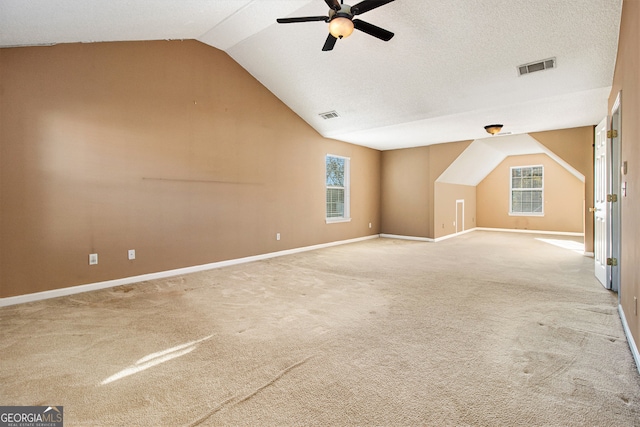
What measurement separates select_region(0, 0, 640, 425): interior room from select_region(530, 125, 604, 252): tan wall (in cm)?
3

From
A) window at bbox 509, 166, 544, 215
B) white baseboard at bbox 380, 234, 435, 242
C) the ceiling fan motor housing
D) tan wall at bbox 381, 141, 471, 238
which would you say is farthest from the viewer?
window at bbox 509, 166, 544, 215

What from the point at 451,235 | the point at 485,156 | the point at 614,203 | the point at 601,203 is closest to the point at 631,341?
the point at 614,203

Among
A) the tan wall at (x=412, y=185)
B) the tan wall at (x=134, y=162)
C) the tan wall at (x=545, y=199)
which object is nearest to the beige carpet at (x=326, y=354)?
the tan wall at (x=134, y=162)

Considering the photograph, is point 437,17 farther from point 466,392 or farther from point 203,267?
point 203,267

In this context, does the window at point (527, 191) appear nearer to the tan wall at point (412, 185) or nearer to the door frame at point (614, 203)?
the tan wall at point (412, 185)

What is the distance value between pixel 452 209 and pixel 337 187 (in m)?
3.51

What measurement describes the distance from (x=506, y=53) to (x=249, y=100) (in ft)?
12.3

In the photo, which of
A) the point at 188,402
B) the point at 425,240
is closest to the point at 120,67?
the point at 188,402

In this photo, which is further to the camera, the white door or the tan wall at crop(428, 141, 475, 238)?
the tan wall at crop(428, 141, 475, 238)

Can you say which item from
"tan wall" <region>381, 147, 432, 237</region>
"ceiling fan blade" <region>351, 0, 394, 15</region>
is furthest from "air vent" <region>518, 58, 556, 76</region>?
"tan wall" <region>381, 147, 432, 237</region>

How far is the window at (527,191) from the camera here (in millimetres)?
9355

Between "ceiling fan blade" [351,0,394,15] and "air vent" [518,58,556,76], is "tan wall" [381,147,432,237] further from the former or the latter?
"ceiling fan blade" [351,0,394,15]

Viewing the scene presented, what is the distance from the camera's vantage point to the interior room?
1.78 meters

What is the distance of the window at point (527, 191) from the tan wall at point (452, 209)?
3.78 ft
